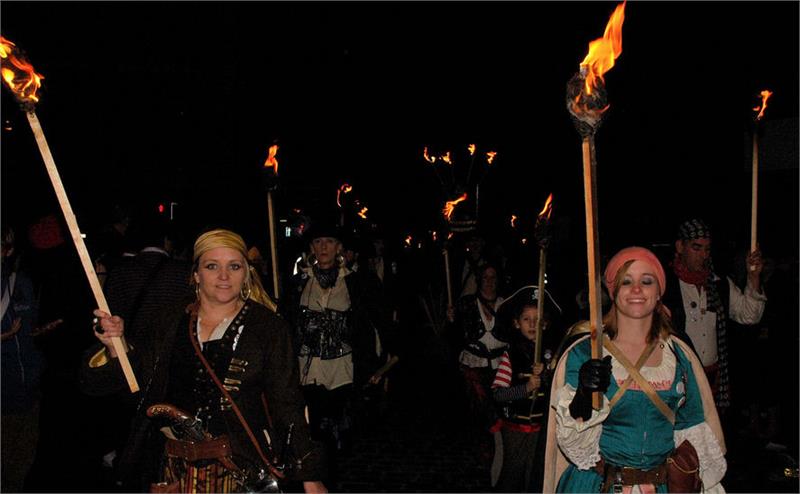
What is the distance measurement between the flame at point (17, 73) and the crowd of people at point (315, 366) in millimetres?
1077

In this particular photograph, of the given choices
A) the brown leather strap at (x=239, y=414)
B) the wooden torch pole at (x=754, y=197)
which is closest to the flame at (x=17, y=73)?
the brown leather strap at (x=239, y=414)

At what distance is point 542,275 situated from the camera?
5.98 metres

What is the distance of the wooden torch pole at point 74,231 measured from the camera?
339 centimetres

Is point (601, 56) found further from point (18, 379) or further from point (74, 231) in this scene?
point (18, 379)

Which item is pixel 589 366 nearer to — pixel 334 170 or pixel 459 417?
pixel 459 417

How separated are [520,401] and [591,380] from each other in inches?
111

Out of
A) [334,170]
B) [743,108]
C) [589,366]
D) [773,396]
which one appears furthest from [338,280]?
[334,170]

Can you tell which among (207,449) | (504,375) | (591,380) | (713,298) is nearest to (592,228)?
(591,380)

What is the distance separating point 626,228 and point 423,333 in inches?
223

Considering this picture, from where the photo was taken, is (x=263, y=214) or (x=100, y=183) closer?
(x=263, y=214)

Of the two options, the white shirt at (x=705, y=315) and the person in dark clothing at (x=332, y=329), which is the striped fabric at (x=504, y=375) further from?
the white shirt at (x=705, y=315)

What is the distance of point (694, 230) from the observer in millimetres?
7293

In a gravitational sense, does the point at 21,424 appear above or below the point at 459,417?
above

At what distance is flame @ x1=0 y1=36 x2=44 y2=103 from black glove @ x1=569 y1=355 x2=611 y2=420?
2.88 meters
